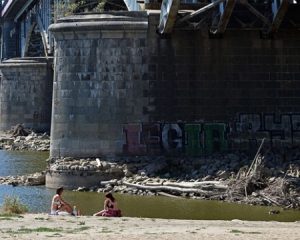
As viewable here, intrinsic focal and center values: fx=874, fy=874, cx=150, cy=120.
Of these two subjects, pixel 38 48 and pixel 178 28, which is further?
pixel 38 48

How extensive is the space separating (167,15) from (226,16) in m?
1.88

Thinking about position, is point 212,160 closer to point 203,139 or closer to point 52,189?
point 203,139

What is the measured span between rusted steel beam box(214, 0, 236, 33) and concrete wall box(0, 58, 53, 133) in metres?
31.9

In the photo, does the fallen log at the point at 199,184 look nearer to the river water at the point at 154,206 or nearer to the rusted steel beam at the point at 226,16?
the river water at the point at 154,206

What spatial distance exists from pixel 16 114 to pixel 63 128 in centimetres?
3232

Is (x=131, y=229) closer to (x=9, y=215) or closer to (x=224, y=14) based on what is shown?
(x=9, y=215)

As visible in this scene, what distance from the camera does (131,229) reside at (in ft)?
52.0

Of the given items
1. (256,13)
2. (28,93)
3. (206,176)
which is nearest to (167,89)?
(256,13)

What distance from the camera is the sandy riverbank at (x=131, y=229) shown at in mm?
14531

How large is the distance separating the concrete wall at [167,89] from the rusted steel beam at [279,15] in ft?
2.43

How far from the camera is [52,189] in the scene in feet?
92.0

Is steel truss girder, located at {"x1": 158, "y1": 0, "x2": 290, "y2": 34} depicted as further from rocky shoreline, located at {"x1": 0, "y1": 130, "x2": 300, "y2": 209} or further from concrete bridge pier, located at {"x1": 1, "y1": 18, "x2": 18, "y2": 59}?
concrete bridge pier, located at {"x1": 1, "y1": 18, "x2": 18, "y2": 59}

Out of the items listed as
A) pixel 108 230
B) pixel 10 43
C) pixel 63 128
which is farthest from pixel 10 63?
pixel 108 230

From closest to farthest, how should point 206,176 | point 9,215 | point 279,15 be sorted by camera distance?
point 9,215
point 206,176
point 279,15
